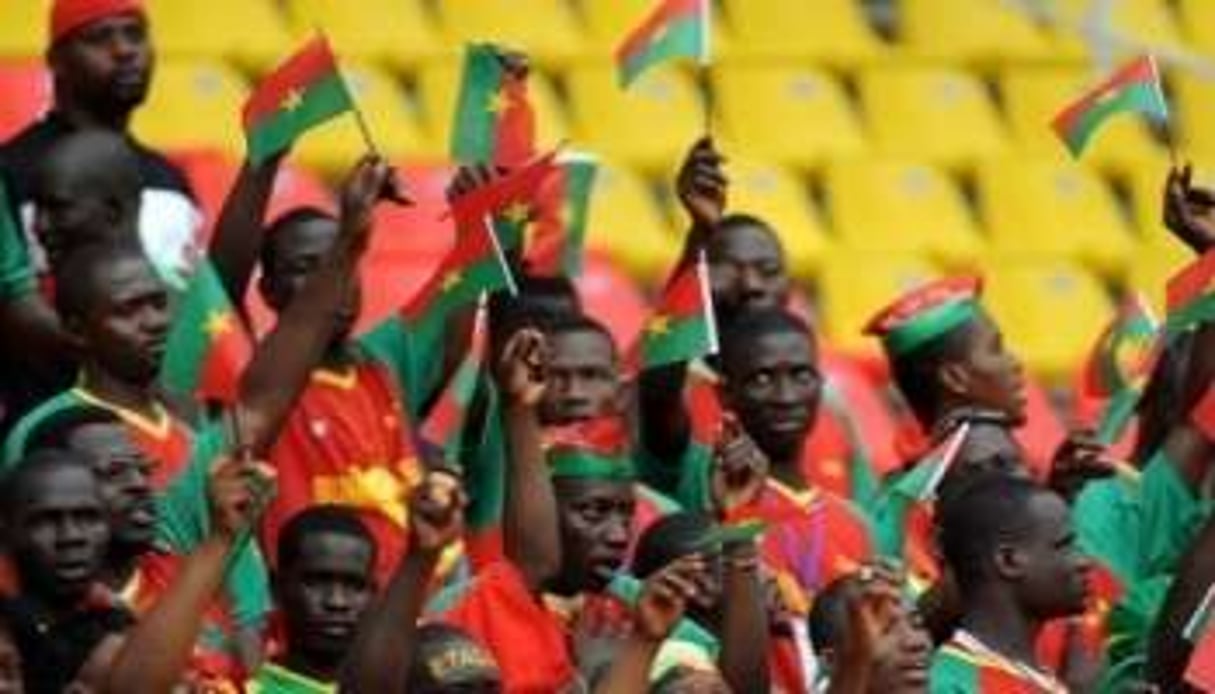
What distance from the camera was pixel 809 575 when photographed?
1191 centimetres

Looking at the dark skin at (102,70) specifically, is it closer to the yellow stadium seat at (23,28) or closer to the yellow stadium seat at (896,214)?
the yellow stadium seat at (23,28)

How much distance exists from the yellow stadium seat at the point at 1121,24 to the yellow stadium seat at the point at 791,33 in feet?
2.09

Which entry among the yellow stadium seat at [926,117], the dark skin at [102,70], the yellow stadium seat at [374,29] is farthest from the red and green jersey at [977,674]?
the yellow stadium seat at [926,117]

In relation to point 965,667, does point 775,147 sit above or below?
above

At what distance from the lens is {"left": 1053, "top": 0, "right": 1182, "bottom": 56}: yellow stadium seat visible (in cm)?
1662

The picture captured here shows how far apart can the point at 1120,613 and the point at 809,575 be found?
65 centimetres

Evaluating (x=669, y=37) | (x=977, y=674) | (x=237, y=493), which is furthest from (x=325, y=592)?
(x=669, y=37)

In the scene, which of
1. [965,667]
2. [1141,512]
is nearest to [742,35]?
[1141,512]

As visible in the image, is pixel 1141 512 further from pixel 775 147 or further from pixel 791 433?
pixel 775 147

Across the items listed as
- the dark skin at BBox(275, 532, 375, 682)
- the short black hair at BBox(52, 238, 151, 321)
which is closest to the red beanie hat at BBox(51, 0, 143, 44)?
the short black hair at BBox(52, 238, 151, 321)

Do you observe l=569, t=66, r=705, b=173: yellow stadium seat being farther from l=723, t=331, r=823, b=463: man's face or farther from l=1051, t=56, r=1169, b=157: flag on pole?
l=723, t=331, r=823, b=463: man's face

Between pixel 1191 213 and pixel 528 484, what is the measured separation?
1.82 metres

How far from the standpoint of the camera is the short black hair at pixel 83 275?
11.0m

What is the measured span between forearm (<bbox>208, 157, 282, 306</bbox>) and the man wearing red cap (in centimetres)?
19
